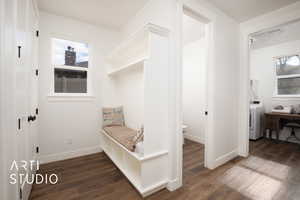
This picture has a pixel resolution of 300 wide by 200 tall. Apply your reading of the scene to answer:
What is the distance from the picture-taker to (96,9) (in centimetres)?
239

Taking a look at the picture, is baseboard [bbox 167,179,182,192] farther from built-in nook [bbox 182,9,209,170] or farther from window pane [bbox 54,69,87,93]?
window pane [bbox 54,69,87,93]

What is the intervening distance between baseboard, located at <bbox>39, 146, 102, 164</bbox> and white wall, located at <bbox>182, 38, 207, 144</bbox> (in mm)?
2458

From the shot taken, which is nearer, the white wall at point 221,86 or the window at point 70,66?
the white wall at point 221,86

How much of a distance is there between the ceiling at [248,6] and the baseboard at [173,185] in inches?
109

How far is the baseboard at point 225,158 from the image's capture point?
2311mm

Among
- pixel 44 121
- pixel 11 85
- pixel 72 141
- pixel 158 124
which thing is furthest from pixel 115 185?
pixel 44 121

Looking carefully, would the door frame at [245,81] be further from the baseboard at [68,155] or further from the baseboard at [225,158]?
the baseboard at [68,155]

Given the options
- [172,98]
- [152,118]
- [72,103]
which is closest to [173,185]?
[152,118]

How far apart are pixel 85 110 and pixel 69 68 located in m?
0.91

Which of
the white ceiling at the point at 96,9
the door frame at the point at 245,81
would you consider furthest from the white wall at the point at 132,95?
the door frame at the point at 245,81

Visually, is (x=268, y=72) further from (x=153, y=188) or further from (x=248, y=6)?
(x=153, y=188)

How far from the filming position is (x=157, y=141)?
5.50ft

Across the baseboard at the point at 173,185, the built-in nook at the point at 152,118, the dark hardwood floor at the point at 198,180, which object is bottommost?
the dark hardwood floor at the point at 198,180

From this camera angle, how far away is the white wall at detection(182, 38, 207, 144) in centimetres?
345
